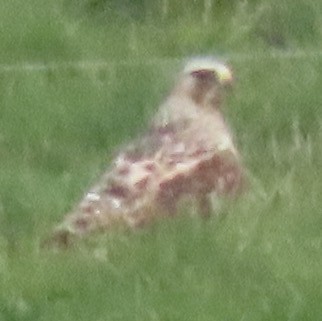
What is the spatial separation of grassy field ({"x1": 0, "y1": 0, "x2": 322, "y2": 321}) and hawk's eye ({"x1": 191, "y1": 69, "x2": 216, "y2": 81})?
0.6 inches

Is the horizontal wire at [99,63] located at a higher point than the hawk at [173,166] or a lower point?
higher

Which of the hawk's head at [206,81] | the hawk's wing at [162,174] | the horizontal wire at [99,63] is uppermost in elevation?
the horizontal wire at [99,63]

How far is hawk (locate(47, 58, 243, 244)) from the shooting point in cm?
77

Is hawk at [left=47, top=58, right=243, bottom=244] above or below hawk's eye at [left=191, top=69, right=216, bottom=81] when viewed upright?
below

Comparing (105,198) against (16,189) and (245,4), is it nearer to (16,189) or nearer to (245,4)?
(16,189)

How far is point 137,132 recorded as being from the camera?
0.79 metres

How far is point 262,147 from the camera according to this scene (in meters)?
0.78

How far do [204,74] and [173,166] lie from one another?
8 centimetres

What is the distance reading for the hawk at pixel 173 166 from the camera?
2.52ft

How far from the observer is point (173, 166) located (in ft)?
2.54

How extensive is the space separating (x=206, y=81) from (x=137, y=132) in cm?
7

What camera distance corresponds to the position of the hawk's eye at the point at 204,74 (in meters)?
0.79

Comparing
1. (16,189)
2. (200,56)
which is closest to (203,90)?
(200,56)

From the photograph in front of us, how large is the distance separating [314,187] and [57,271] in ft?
0.66
